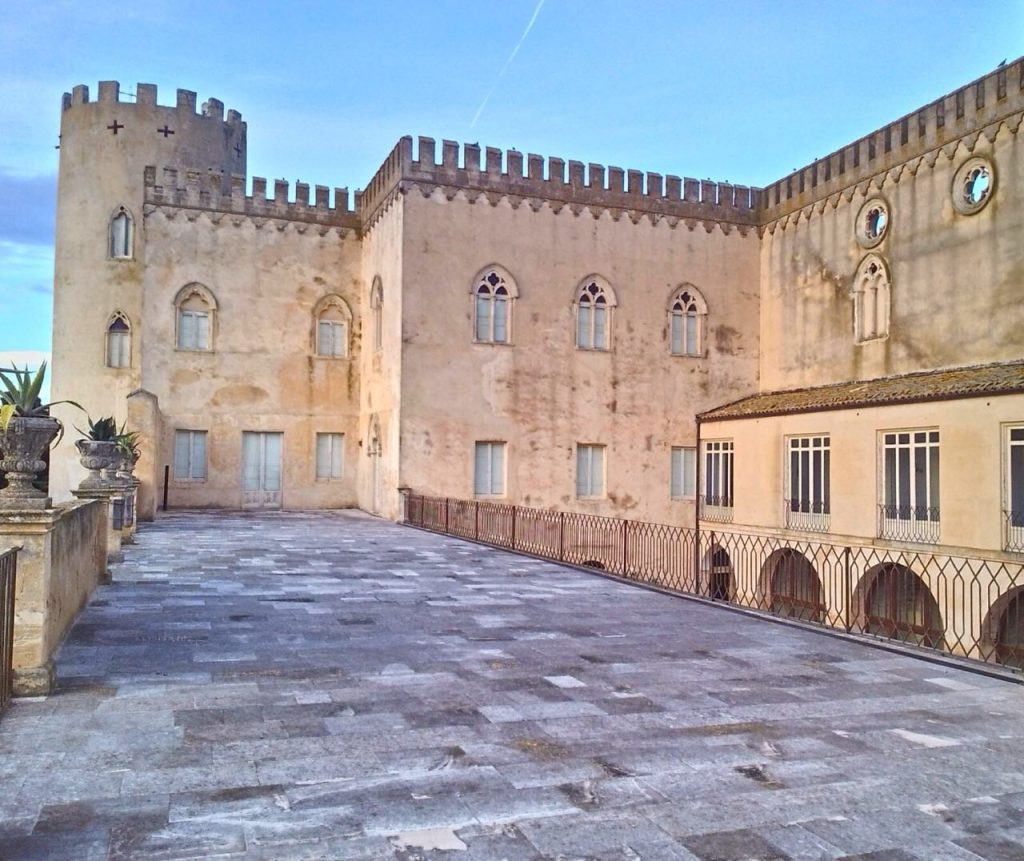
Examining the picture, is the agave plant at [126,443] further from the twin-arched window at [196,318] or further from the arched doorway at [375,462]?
the twin-arched window at [196,318]

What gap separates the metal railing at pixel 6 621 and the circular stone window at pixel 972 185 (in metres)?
19.0

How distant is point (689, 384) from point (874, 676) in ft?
60.2

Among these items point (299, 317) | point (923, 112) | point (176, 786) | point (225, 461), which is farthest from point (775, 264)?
point (176, 786)

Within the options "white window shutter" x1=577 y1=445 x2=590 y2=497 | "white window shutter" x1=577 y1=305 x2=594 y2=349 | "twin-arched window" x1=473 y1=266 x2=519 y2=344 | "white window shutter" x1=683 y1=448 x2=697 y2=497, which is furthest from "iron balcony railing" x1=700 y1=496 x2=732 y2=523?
"twin-arched window" x1=473 y1=266 x2=519 y2=344

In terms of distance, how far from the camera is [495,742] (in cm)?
531

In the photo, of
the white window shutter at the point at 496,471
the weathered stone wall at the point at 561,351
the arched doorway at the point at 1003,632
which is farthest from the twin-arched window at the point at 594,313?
the arched doorway at the point at 1003,632

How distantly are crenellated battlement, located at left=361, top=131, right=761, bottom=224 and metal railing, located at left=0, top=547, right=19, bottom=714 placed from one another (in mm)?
17718

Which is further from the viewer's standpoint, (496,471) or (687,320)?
(687,320)

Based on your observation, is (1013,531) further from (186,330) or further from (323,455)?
(186,330)

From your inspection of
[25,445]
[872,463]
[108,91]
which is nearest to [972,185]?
[872,463]

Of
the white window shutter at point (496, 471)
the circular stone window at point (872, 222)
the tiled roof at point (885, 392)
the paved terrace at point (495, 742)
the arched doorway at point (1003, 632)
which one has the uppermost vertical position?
the circular stone window at point (872, 222)

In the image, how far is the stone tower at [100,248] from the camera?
25031 millimetres

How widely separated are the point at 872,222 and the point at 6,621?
21.0 metres

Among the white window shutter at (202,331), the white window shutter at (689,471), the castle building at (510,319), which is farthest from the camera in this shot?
the white window shutter at (689,471)
